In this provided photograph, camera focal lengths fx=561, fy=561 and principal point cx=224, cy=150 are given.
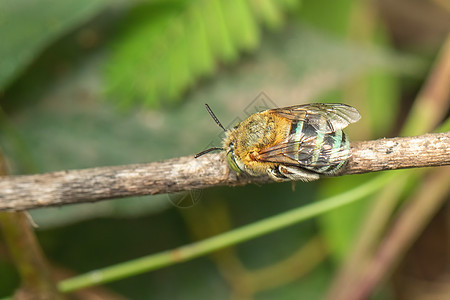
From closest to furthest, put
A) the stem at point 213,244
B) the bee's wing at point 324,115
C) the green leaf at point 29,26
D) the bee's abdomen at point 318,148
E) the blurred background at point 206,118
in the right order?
the bee's abdomen at point 318,148
the bee's wing at point 324,115
the stem at point 213,244
the green leaf at point 29,26
the blurred background at point 206,118

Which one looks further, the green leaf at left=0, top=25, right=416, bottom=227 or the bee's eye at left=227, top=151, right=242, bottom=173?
the green leaf at left=0, top=25, right=416, bottom=227

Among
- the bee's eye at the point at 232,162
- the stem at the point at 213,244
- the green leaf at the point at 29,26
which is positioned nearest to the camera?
the bee's eye at the point at 232,162

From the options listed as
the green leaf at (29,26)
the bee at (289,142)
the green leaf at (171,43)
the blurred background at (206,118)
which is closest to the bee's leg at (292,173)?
the bee at (289,142)

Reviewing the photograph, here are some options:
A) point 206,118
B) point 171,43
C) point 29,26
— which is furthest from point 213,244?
point 29,26

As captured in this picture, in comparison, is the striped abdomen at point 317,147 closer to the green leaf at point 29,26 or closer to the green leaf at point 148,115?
the green leaf at point 148,115

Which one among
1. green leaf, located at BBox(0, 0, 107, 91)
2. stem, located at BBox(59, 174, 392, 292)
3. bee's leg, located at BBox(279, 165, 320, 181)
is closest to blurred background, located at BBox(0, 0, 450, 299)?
green leaf, located at BBox(0, 0, 107, 91)

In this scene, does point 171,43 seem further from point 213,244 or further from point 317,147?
point 317,147

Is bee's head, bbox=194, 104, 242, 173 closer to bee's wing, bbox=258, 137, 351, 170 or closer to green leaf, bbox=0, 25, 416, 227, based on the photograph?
bee's wing, bbox=258, 137, 351, 170
